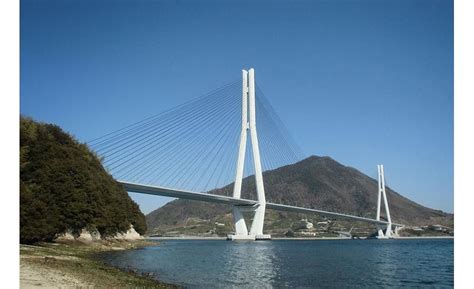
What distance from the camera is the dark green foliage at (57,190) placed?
32.8 metres

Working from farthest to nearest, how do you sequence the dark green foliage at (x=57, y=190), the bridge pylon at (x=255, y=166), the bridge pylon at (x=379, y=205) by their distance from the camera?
the bridge pylon at (x=379, y=205)
the bridge pylon at (x=255, y=166)
the dark green foliage at (x=57, y=190)

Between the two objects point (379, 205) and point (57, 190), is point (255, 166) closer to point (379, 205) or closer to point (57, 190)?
point (57, 190)

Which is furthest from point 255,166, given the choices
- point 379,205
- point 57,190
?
point 379,205

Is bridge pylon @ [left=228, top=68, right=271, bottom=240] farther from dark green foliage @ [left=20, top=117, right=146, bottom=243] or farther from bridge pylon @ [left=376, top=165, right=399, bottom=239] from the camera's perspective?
bridge pylon @ [left=376, top=165, right=399, bottom=239]

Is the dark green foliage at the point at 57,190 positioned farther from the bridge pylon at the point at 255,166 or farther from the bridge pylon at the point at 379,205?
the bridge pylon at the point at 379,205

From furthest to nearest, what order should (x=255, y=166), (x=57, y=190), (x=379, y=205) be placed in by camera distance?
(x=379, y=205), (x=255, y=166), (x=57, y=190)

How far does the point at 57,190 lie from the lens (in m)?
38.3

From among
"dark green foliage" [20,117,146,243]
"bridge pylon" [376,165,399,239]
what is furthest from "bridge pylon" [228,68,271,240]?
"bridge pylon" [376,165,399,239]

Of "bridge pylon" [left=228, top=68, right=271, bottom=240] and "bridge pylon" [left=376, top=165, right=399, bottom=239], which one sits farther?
"bridge pylon" [left=376, top=165, right=399, bottom=239]

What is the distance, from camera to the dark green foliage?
1292 inches

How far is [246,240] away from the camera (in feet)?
245

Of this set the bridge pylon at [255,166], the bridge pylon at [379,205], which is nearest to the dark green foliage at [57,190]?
the bridge pylon at [255,166]

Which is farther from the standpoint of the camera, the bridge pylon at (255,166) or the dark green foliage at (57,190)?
the bridge pylon at (255,166)

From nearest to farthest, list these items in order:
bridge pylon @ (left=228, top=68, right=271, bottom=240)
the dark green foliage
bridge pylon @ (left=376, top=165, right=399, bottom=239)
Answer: the dark green foliage → bridge pylon @ (left=228, top=68, right=271, bottom=240) → bridge pylon @ (left=376, top=165, right=399, bottom=239)
